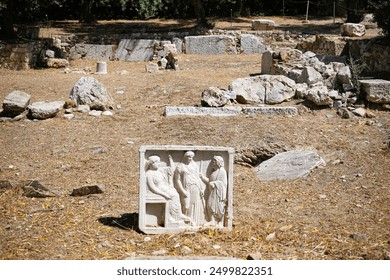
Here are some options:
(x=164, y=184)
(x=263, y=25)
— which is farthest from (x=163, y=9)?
(x=164, y=184)

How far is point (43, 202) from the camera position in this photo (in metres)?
6.90

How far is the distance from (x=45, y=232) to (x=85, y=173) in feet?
7.69

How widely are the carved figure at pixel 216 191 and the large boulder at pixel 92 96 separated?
5.94 metres

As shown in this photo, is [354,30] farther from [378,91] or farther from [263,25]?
[378,91]

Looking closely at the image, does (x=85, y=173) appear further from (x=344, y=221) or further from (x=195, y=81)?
(x=195, y=81)

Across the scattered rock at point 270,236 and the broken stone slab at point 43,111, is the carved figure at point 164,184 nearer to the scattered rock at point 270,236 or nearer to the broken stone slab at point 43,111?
the scattered rock at point 270,236

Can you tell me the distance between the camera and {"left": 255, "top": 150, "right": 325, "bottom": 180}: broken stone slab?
802cm

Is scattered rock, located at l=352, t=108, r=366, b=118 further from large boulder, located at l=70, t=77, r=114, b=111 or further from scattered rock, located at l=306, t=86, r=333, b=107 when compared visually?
large boulder, located at l=70, t=77, r=114, b=111

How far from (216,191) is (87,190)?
6.70 feet

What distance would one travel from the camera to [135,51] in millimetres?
20922

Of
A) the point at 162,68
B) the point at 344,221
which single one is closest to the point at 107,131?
the point at 344,221

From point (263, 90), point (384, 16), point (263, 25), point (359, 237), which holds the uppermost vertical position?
point (384, 16)

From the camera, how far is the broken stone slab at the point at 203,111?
1076 centimetres

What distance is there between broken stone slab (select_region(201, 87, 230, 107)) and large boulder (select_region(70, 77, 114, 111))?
2.16 meters
